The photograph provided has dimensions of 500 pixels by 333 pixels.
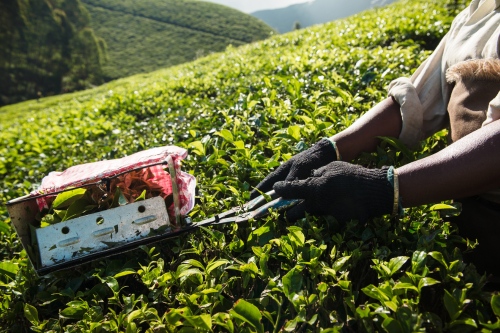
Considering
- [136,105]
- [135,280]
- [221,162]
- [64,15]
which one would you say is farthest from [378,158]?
[64,15]

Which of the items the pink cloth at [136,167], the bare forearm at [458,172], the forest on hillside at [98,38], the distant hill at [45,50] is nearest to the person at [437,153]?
the bare forearm at [458,172]

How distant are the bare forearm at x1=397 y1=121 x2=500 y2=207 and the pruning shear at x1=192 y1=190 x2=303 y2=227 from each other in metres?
0.50

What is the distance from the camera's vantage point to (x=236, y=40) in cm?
5762

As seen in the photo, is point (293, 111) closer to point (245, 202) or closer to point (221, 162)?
point (221, 162)

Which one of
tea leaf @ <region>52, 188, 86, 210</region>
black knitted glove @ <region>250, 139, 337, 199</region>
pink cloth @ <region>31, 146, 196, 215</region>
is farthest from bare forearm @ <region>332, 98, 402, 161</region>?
tea leaf @ <region>52, 188, 86, 210</region>

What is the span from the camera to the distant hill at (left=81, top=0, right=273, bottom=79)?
167 feet

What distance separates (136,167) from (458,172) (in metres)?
1.47

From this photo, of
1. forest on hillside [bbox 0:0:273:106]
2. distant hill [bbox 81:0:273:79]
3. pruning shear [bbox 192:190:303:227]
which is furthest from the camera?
distant hill [bbox 81:0:273:79]

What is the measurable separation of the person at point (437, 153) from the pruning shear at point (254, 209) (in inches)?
2.3

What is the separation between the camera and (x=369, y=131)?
2.24 metres

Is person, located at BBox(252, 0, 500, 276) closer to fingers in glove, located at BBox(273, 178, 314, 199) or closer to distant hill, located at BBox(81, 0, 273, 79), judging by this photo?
fingers in glove, located at BBox(273, 178, 314, 199)

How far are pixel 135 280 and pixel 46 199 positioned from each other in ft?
2.28

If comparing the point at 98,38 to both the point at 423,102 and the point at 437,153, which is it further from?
the point at 437,153

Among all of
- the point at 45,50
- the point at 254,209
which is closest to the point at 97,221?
the point at 254,209
